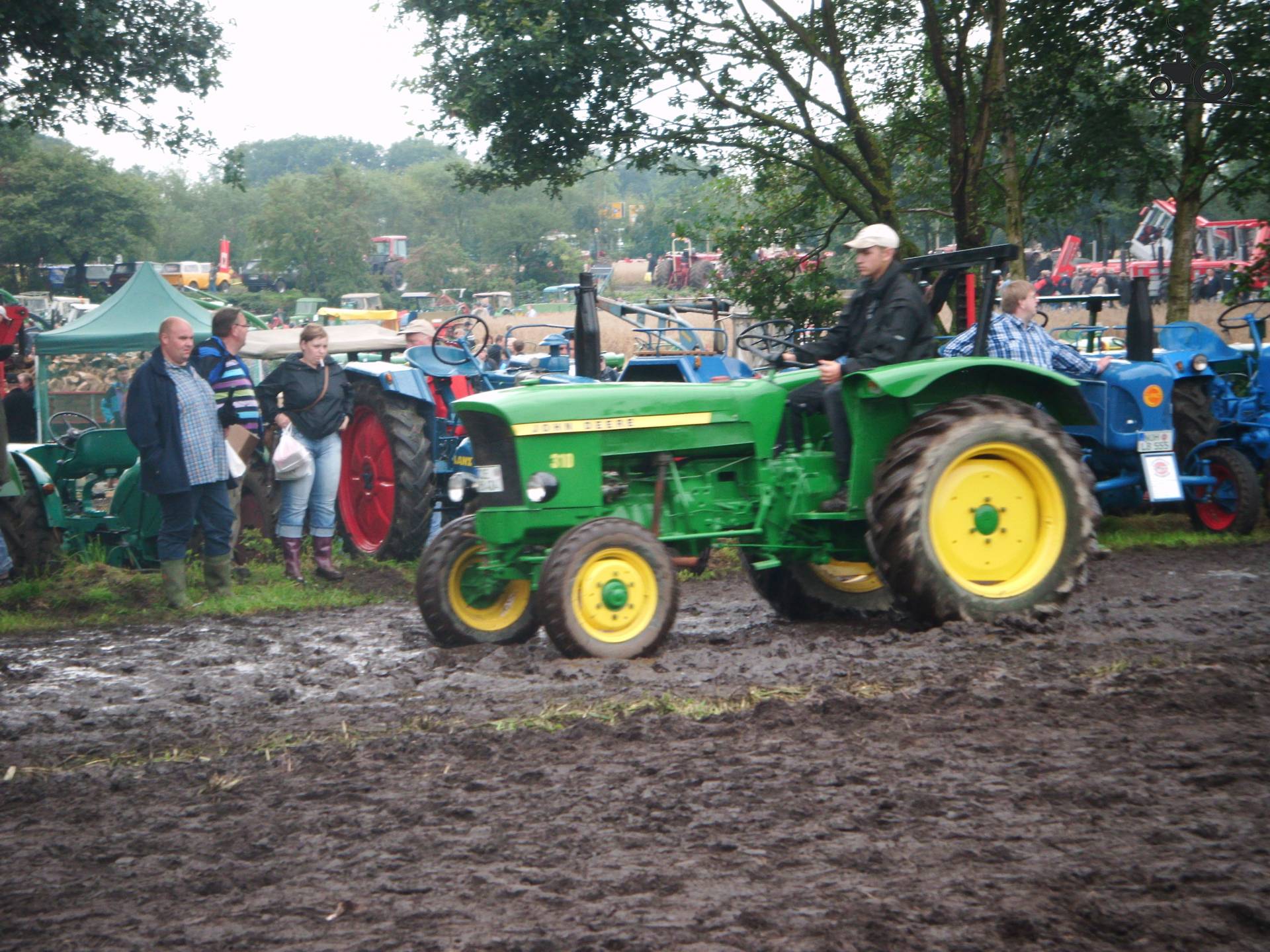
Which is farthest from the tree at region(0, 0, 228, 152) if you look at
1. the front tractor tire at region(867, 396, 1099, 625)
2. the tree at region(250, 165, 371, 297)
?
the tree at region(250, 165, 371, 297)

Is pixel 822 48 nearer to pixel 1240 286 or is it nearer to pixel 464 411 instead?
pixel 1240 286

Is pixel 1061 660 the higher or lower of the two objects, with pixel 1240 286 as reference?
lower

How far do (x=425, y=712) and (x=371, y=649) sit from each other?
1624 millimetres

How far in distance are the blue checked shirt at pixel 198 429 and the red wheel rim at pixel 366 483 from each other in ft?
5.78

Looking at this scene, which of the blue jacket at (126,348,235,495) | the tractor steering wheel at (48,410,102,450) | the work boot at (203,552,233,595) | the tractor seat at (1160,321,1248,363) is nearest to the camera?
the blue jacket at (126,348,235,495)

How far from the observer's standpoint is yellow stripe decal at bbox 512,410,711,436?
5.43 m

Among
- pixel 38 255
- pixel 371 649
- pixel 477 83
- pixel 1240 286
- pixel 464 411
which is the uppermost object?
pixel 38 255

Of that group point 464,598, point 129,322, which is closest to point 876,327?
point 464,598

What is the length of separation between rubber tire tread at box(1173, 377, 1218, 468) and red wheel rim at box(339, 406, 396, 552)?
543 cm

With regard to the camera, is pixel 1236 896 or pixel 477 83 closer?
pixel 1236 896

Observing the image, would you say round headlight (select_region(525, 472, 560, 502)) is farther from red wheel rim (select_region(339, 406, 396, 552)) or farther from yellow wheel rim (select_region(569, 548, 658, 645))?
red wheel rim (select_region(339, 406, 396, 552))

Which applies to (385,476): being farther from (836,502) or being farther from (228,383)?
(836,502)

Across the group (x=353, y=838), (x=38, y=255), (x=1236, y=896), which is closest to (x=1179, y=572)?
(x=1236, y=896)

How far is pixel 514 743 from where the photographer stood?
4.06 m
